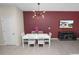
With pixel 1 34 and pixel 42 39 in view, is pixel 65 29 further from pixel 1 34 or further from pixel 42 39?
pixel 1 34

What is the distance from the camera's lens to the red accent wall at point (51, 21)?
880cm

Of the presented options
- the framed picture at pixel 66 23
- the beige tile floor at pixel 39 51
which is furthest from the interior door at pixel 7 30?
the framed picture at pixel 66 23

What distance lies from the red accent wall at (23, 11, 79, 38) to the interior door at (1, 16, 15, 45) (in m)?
2.56

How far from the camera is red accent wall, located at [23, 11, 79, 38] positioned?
8797 mm

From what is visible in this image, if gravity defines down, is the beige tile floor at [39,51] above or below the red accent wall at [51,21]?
below

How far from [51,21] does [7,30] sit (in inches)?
151

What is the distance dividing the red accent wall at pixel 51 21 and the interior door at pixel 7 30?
101 inches

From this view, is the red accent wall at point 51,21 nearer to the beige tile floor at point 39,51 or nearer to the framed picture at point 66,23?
the framed picture at point 66,23

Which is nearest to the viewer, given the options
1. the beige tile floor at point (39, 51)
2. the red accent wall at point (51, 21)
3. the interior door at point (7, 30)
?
the beige tile floor at point (39, 51)

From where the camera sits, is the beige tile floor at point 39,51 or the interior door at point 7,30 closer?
the beige tile floor at point 39,51

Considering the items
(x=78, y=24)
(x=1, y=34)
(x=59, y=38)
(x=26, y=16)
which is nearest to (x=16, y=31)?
(x=1, y=34)
